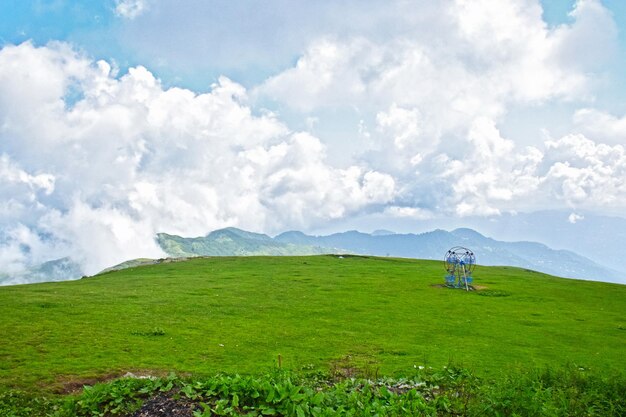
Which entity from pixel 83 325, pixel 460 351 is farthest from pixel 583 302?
pixel 83 325

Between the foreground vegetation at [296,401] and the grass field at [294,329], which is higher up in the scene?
the foreground vegetation at [296,401]

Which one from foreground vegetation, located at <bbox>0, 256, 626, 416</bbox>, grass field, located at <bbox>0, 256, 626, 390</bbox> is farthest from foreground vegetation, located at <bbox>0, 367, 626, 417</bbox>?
grass field, located at <bbox>0, 256, 626, 390</bbox>

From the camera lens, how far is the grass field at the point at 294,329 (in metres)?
20.9

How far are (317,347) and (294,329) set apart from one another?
15.9ft

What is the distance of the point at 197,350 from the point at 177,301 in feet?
56.3

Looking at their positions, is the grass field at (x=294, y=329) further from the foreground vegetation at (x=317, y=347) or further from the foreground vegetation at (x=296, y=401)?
the foreground vegetation at (x=296, y=401)

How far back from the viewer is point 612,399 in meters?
13.5

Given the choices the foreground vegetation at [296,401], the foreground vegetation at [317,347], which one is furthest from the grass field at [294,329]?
the foreground vegetation at [296,401]

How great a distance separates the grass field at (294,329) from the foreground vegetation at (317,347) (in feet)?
0.41

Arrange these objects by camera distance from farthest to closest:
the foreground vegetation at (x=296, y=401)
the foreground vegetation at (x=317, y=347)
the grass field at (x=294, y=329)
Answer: the grass field at (x=294, y=329)
the foreground vegetation at (x=317, y=347)
the foreground vegetation at (x=296, y=401)

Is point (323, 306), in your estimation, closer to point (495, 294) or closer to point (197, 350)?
point (197, 350)

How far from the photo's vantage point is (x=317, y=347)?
81.3 feet

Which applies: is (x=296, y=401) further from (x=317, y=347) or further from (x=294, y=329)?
(x=294, y=329)

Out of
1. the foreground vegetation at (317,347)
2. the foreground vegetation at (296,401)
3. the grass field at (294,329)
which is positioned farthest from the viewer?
the grass field at (294,329)
